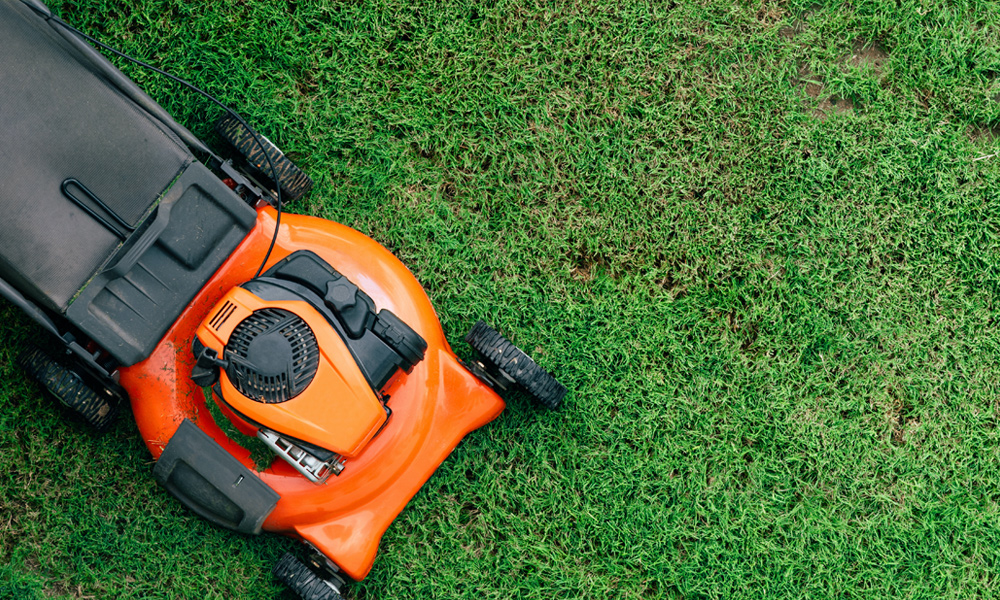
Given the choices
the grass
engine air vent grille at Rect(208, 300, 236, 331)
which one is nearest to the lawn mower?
engine air vent grille at Rect(208, 300, 236, 331)

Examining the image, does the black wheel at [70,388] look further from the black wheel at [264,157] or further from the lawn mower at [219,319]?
the black wheel at [264,157]

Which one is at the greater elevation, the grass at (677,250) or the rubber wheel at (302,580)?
the grass at (677,250)

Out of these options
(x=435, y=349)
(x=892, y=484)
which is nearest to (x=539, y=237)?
(x=435, y=349)

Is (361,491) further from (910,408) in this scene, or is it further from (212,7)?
(910,408)

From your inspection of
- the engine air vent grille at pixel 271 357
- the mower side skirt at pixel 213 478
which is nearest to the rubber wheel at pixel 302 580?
the mower side skirt at pixel 213 478

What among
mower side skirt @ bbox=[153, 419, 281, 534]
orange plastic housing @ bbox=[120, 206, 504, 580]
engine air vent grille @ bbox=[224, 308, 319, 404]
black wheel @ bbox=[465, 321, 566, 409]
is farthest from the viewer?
black wheel @ bbox=[465, 321, 566, 409]

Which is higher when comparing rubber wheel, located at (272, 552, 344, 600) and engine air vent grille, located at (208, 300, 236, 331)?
engine air vent grille, located at (208, 300, 236, 331)

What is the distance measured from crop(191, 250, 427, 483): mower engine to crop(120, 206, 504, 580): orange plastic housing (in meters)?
0.17

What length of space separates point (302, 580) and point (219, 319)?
908mm

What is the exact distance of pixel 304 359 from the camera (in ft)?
5.61

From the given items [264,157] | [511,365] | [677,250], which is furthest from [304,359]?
[677,250]

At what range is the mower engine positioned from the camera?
1695mm

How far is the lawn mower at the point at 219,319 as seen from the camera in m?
1.73

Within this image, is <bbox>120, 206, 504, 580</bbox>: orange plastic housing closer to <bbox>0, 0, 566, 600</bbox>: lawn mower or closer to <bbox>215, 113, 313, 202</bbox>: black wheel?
<bbox>0, 0, 566, 600</bbox>: lawn mower
